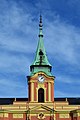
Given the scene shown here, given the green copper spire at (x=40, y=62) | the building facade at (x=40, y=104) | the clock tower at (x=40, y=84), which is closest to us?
the building facade at (x=40, y=104)

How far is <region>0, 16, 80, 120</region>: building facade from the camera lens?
9019 cm

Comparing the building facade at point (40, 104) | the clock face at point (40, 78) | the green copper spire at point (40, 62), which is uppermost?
the green copper spire at point (40, 62)

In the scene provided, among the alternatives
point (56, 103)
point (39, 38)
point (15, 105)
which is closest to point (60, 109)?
point (56, 103)

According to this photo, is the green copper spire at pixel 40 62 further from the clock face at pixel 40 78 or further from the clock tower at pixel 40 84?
the clock face at pixel 40 78

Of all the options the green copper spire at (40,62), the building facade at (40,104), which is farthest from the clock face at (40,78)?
the green copper spire at (40,62)

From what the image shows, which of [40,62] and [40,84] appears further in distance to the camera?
[40,62]

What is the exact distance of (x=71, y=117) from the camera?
9000cm

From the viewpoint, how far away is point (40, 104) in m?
91.0

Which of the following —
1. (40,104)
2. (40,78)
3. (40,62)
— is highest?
(40,62)

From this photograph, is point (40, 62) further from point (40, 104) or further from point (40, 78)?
point (40, 104)

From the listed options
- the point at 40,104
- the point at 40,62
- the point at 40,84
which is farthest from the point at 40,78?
the point at 40,104

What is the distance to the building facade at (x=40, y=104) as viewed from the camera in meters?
90.2

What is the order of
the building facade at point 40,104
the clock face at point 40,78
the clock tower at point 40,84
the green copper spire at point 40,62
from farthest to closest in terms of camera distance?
the green copper spire at point 40,62
the clock face at point 40,78
the clock tower at point 40,84
the building facade at point 40,104

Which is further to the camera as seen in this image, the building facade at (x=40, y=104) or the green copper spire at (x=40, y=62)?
the green copper spire at (x=40, y=62)
